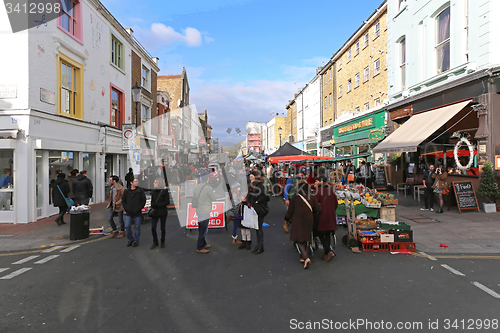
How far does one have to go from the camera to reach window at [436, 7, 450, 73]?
1234cm

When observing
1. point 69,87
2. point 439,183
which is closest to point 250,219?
point 439,183

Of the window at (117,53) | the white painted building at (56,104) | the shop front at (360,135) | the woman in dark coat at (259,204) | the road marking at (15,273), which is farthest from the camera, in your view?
the shop front at (360,135)

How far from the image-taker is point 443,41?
12.5 m

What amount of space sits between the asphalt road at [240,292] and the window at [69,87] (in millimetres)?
7416

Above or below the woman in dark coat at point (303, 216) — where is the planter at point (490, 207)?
below

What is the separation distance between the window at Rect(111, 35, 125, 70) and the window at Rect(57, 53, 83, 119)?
170 inches

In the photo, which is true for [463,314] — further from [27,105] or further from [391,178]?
[391,178]

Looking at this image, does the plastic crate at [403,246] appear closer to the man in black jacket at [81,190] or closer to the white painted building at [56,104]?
the man in black jacket at [81,190]

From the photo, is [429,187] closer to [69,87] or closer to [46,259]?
[46,259]

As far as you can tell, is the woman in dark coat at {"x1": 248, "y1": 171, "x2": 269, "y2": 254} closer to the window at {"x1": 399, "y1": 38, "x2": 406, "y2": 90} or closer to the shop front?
the shop front

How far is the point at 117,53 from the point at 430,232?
60.2 ft

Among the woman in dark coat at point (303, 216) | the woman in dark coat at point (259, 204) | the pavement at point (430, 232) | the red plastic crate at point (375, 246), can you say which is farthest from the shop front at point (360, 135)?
the woman in dark coat at point (303, 216)

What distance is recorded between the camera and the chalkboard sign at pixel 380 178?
55.0 feet

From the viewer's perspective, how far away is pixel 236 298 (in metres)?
4.40
